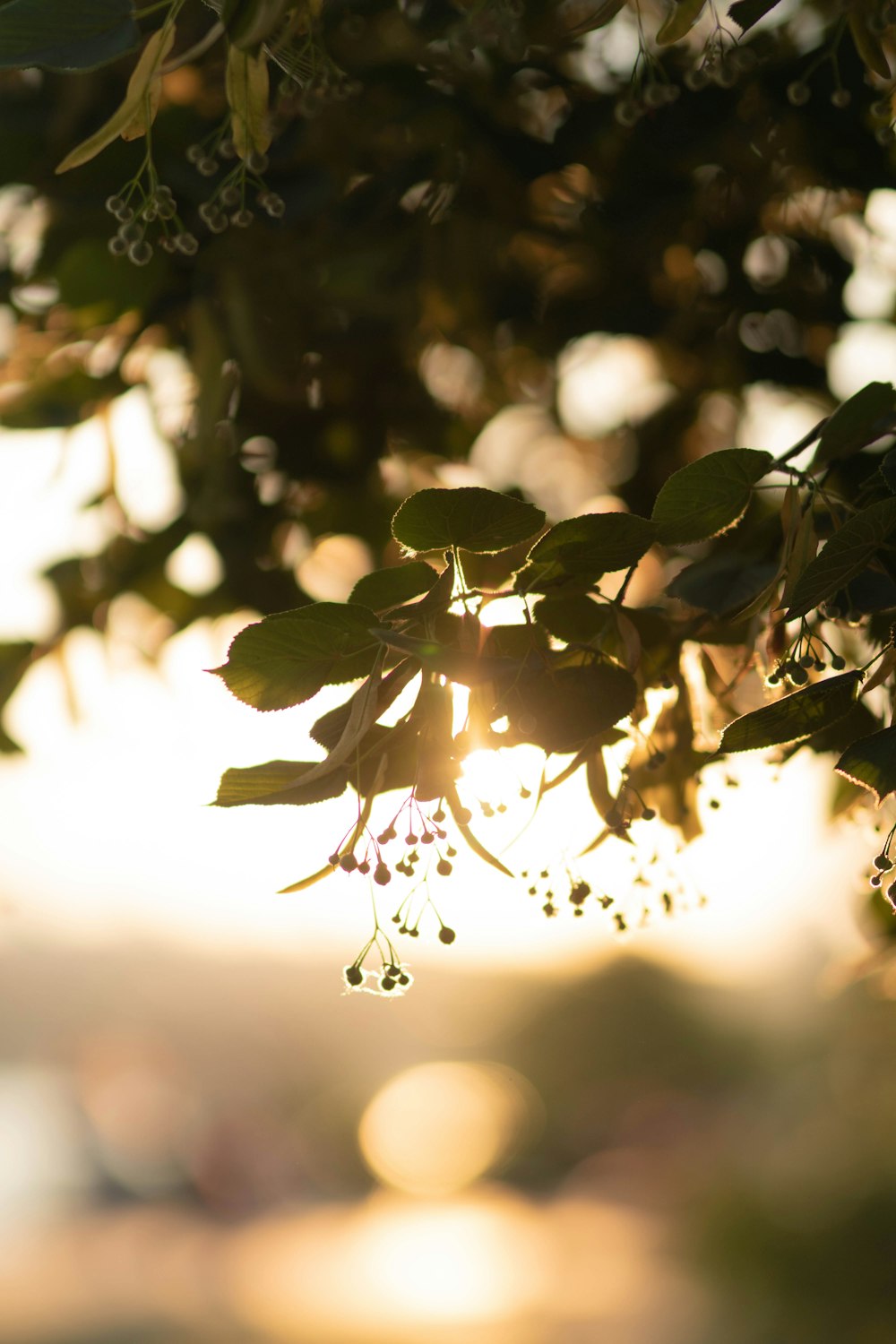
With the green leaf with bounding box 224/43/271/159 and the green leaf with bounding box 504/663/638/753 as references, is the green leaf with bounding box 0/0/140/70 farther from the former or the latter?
the green leaf with bounding box 504/663/638/753

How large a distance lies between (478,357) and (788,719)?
0.98 m

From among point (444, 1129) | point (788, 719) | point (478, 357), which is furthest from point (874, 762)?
point (444, 1129)

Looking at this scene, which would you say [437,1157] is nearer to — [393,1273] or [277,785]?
[393,1273]

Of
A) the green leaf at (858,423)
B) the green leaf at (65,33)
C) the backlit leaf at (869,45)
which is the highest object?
the backlit leaf at (869,45)

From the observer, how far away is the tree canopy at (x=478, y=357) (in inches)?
20.8

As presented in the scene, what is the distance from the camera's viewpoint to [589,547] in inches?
21.0

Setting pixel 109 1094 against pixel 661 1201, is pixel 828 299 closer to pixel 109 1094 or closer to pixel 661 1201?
pixel 661 1201

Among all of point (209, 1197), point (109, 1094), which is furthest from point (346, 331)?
point (109, 1094)

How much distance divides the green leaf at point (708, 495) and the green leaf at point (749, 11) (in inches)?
9.1

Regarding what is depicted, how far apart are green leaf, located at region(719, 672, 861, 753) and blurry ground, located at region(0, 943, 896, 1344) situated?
0.24 m

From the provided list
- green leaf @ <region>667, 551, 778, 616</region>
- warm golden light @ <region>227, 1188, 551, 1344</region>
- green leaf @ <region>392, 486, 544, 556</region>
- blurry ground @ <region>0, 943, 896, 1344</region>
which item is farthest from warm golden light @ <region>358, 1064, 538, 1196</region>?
green leaf @ <region>392, 486, 544, 556</region>

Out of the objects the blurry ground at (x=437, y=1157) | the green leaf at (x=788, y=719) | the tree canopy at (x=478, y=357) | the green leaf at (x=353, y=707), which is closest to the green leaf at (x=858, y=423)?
the tree canopy at (x=478, y=357)

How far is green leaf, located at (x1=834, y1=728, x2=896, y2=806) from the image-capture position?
0.48m

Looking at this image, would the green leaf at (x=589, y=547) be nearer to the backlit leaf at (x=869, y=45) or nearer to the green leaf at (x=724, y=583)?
the green leaf at (x=724, y=583)
